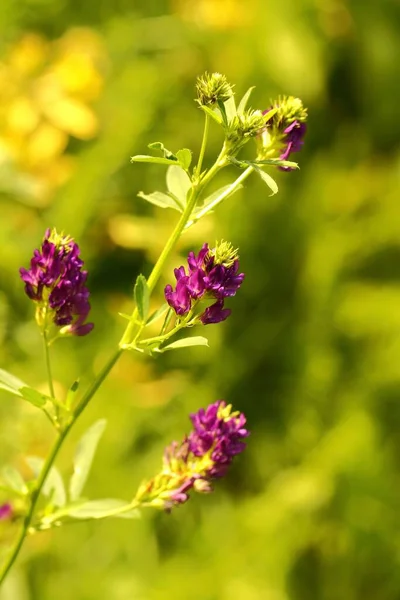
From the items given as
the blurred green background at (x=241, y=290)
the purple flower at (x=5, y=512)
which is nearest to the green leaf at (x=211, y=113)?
the purple flower at (x=5, y=512)

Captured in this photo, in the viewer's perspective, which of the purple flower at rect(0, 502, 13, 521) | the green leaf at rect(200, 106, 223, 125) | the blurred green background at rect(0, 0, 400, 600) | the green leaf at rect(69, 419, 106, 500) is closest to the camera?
the green leaf at rect(200, 106, 223, 125)

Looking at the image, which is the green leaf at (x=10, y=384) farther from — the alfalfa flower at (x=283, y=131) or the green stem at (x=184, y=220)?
the alfalfa flower at (x=283, y=131)

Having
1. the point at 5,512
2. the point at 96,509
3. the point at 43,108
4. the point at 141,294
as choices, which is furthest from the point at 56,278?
the point at 43,108

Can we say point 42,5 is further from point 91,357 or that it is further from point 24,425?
point 24,425

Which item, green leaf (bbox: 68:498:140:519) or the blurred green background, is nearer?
green leaf (bbox: 68:498:140:519)

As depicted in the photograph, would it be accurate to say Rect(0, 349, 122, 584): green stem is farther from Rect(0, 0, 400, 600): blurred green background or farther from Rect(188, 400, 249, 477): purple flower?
Rect(0, 0, 400, 600): blurred green background

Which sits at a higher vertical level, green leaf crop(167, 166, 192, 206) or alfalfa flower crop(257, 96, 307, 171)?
alfalfa flower crop(257, 96, 307, 171)

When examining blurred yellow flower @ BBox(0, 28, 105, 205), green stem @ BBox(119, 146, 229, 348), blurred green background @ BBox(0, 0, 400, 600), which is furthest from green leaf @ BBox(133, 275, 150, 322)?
blurred yellow flower @ BBox(0, 28, 105, 205)
